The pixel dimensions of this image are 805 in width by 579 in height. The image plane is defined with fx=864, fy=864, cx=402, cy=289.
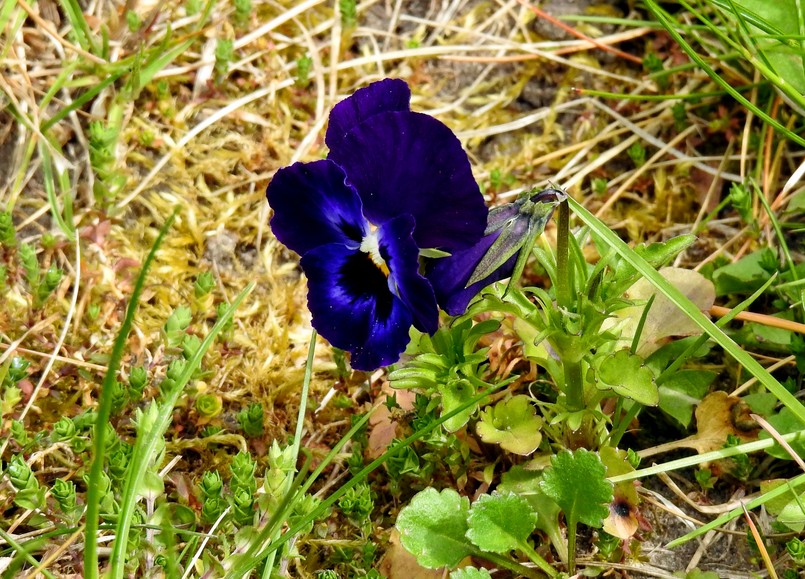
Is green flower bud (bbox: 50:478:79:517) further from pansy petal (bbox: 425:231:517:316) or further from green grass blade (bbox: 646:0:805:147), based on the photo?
green grass blade (bbox: 646:0:805:147)

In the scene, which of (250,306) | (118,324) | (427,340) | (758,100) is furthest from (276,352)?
(758,100)

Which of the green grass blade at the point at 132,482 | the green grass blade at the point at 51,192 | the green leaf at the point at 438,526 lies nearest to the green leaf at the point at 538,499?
the green leaf at the point at 438,526

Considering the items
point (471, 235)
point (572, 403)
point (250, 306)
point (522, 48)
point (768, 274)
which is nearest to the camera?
point (471, 235)

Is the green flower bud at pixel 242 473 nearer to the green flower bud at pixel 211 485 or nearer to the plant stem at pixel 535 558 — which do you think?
the green flower bud at pixel 211 485

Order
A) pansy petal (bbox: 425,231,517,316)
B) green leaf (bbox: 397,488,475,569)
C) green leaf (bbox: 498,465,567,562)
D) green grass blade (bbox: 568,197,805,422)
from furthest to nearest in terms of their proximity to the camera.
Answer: green leaf (bbox: 498,465,567,562) → green leaf (bbox: 397,488,475,569) → green grass blade (bbox: 568,197,805,422) → pansy petal (bbox: 425,231,517,316)

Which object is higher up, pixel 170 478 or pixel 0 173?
pixel 0 173

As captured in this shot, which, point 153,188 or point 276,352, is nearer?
point 276,352

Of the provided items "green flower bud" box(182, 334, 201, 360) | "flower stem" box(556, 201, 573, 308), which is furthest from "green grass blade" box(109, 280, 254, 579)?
"flower stem" box(556, 201, 573, 308)

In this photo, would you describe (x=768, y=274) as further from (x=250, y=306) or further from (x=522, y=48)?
(x=250, y=306)
